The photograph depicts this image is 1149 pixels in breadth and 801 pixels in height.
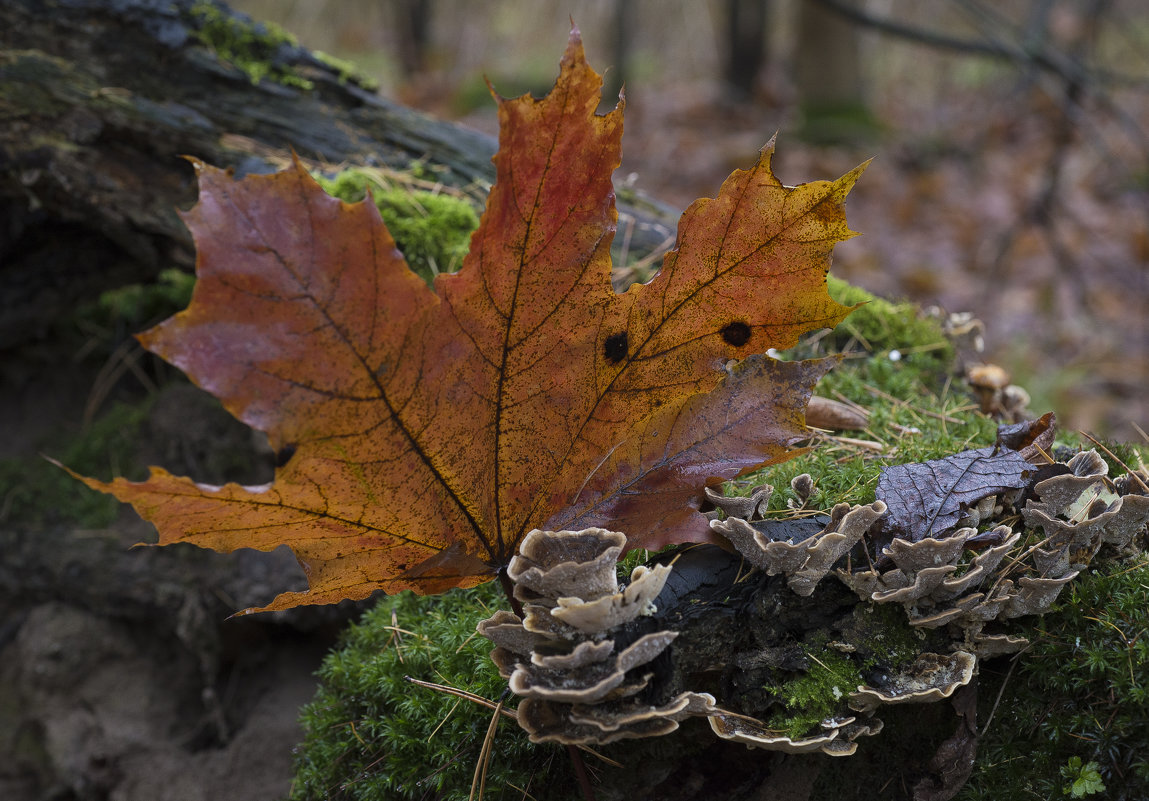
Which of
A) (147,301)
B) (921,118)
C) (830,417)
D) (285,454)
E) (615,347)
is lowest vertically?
(147,301)

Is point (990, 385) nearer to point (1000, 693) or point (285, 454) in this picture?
point (1000, 693)

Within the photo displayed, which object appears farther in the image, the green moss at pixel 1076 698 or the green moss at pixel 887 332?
the green moss at pixel 887 332

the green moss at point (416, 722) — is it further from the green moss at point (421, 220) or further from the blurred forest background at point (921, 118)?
the blurred forest background at point (921, 118)

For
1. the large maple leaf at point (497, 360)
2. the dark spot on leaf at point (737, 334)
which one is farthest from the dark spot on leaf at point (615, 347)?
the dark spot on leaf at point (737, 334)

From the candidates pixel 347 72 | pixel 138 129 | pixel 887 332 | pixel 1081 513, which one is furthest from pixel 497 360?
pixel 347 72

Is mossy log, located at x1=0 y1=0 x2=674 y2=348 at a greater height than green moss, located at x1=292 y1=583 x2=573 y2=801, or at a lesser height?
greater

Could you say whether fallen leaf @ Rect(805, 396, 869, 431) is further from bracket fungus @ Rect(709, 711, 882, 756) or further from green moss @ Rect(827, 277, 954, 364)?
bracket fungus @ Rect(709, 711, 882, 756)

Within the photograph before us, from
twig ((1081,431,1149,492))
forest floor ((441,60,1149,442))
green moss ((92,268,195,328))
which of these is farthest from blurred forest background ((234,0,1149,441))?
green moss ((92,268,195,328))
